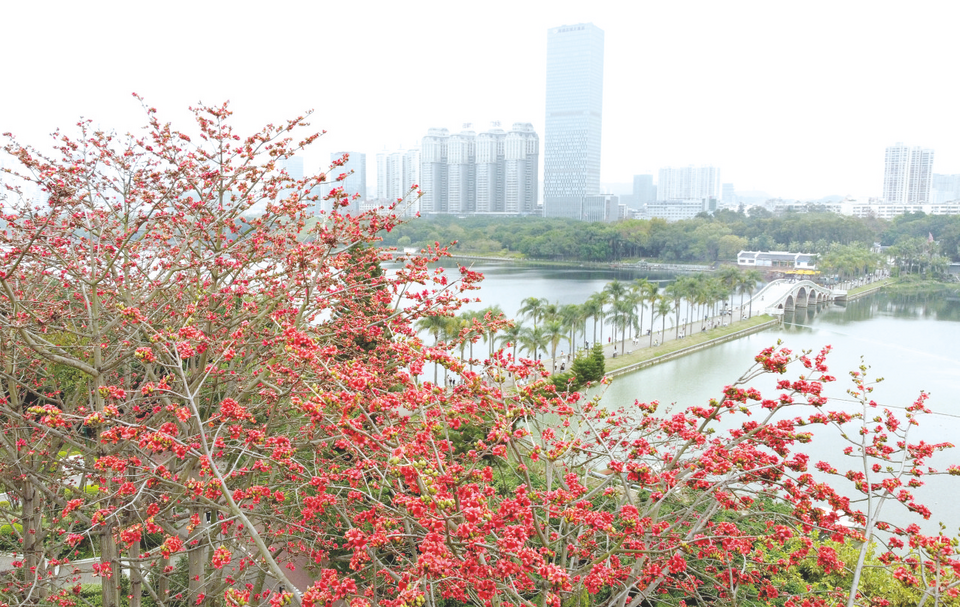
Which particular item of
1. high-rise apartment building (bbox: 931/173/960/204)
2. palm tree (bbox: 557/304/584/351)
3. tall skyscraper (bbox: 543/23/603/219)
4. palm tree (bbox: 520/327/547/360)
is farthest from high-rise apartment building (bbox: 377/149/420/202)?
high-rise apartment building (bbox: 931/173/960/204)

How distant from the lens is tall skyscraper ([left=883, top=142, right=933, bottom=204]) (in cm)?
10800

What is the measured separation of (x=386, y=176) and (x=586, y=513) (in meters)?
85.8

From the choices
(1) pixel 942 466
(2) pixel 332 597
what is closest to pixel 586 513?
(2) pixel 332 597

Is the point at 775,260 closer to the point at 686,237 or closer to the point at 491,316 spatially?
the point at 686,237

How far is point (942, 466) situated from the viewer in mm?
11602

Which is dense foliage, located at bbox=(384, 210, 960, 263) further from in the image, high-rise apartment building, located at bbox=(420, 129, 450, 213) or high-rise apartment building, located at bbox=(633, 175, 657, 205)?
high-rise apartment building, located at bbox=(633, 175, 657, 205)

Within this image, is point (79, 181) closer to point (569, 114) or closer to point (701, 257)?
point (701, 257)

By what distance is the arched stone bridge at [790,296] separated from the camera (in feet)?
99.2

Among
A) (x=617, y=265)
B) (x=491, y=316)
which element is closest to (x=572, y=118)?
(x=617, y=265)

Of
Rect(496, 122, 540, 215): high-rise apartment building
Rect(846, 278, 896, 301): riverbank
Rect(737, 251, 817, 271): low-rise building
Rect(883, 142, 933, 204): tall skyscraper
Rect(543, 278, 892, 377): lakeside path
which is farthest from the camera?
Rect(883, 142, 933, 204): tall skyscraper

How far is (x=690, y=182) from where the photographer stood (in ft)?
516

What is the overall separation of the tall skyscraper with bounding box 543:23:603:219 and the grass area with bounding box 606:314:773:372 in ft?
216

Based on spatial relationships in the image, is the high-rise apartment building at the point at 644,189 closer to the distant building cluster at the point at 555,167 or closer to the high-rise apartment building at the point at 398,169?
the distant building cluster at the point at 555,167

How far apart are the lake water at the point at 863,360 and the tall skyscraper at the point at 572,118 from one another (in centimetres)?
5767
